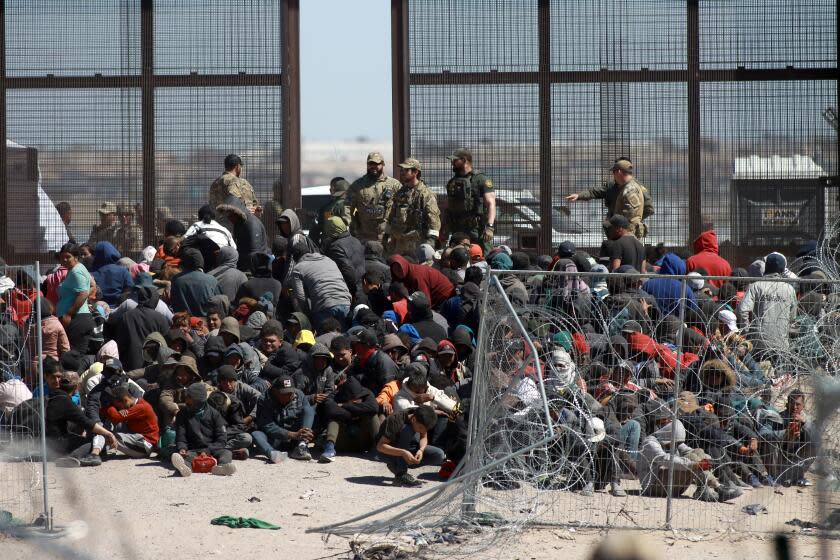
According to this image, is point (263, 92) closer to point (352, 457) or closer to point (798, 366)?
point (352, 457)

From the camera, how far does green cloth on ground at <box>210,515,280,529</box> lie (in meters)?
9.61

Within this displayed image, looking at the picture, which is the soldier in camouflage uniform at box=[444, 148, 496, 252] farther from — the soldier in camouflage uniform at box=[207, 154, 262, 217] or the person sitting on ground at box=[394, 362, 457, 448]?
the person sitting on ground at box=[394, 362, 457, 448]

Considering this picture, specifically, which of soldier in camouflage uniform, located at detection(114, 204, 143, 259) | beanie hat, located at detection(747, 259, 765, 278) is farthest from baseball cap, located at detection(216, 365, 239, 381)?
beanie hat, located at detection(747, 259, 765, 278)

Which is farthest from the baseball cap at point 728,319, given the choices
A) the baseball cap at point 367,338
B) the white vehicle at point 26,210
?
the white vehicle at point 26,210

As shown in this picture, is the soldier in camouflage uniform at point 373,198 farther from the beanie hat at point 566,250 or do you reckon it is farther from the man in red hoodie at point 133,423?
the man in red hoodie at point 133,423

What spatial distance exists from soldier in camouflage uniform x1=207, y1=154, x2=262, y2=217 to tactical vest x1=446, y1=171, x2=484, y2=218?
253cm

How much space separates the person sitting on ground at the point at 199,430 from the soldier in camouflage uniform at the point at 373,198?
4523mm

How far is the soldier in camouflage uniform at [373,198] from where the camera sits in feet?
49.5

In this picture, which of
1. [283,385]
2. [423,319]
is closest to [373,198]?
[423,319]

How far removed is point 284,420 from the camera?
11.3 m

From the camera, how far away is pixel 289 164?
16562mm

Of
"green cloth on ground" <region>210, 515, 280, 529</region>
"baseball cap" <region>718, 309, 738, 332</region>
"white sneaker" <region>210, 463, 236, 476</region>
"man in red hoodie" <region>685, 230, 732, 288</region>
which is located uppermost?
"man in red hoodie" <region>685, 230, 732, 288</region>

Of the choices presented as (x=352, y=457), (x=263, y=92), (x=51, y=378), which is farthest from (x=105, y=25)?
(x=352, y=457)

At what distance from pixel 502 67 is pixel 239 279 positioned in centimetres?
474
